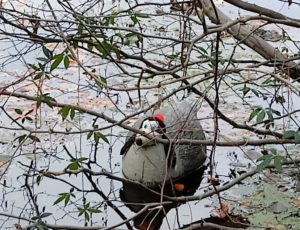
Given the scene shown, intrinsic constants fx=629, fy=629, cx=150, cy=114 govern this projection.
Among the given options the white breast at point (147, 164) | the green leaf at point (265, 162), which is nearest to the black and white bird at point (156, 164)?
the white breast at point (147, 164)

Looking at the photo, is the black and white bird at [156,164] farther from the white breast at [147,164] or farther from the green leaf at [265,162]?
the green leaf at [265,162]

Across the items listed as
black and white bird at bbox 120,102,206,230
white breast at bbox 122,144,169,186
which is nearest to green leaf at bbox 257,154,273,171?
black and white bird at bbox 120,102,206,230

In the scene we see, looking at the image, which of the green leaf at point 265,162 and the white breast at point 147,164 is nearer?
the green leaf at point 265,162

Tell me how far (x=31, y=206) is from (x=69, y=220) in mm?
226

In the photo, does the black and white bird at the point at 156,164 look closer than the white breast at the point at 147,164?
Yes

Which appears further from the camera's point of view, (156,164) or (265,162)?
(156,164)

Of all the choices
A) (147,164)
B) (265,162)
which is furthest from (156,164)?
(265,162)

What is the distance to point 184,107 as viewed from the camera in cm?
434

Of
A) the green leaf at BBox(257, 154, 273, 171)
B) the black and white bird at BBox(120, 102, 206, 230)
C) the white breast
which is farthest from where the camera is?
the white breast

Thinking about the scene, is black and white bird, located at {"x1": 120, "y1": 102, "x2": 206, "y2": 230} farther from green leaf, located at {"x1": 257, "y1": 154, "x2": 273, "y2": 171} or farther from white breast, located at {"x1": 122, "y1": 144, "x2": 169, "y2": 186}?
green leaf, located at {"x1": 257, "y1": 154, "x2": 273, "y2": 171}

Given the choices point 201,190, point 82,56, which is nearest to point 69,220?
point 201,190

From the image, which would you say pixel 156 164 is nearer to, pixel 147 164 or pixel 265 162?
pixel 147 164

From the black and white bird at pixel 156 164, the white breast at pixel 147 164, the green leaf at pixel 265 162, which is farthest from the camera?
the white breast at pixel 147 164

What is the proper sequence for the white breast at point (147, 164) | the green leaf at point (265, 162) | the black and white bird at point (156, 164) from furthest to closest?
the white breast at point (147, 164), the black and white bird at point (156, 164), the green leaf at point (265, 162)
